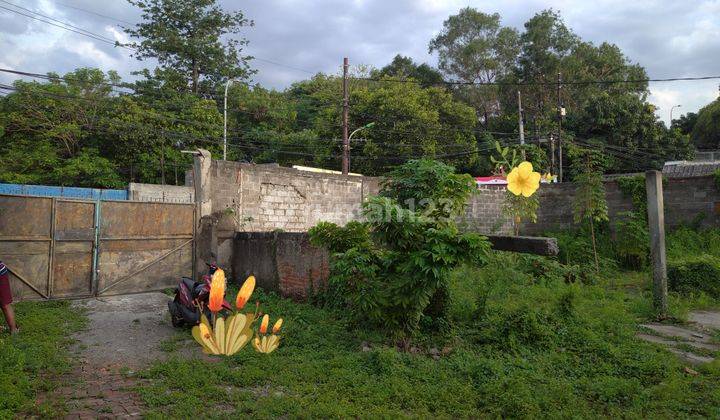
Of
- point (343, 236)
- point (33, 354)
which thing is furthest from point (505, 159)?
point (33, 354)

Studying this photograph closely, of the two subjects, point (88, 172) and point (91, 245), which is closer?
point (91, 245)

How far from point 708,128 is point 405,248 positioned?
101 ft

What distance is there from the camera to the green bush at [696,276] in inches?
326

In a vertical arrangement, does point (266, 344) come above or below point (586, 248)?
below

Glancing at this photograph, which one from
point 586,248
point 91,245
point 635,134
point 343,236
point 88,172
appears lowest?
point 586,248

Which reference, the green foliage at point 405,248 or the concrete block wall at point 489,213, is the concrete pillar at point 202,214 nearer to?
the green foliage at point 405,248

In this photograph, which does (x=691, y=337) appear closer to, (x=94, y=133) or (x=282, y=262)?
(x=282, y=262)

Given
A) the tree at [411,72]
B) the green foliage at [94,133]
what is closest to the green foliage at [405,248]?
the green foliage at [94,133]

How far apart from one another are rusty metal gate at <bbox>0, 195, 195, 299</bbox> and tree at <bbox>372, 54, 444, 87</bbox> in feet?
81.8

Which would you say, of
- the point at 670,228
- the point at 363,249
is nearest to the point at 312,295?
the point at 363,249

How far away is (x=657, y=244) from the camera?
6.96 m

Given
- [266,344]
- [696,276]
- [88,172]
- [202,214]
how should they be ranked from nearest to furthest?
[266,344]
[696,276]
[202,214]
[88,172]

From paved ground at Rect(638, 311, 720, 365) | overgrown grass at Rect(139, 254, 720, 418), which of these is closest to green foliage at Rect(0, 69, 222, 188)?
overgrown grass at Rect(139, 254, 720, 418)

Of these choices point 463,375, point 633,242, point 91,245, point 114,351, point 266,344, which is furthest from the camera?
point 633,242
